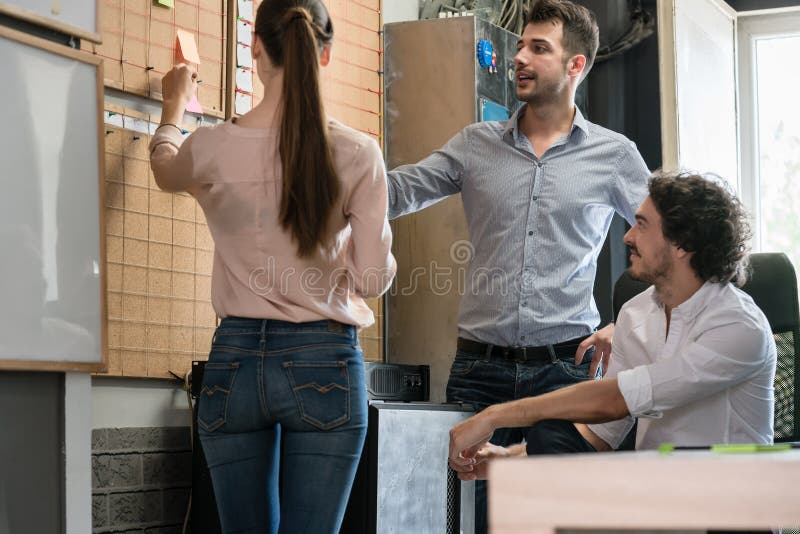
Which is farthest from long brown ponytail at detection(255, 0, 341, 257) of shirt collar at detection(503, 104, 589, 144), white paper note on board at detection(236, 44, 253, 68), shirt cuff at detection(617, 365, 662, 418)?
white paper note on board at detection(236, 44, 253, 68)

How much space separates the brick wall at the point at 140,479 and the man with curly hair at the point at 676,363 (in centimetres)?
116

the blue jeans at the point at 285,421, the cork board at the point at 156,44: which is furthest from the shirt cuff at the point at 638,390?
the cork board at the point at 156,44

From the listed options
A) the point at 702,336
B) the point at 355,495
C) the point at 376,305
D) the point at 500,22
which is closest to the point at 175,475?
the point at 355,495

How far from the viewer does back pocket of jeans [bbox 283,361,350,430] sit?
5.29 ft

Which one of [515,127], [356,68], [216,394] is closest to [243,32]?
[356,68]

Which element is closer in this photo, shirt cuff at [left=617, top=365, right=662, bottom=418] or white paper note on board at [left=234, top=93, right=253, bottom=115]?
shirt cuff at [left=617, top=365, right=662, bottom=418]

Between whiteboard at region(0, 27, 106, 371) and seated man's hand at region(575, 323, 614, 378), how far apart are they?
1.01 meters

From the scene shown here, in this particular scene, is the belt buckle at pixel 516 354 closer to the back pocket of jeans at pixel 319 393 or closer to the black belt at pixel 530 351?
the black belt at pixel 530 351

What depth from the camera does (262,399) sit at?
5.29 feet

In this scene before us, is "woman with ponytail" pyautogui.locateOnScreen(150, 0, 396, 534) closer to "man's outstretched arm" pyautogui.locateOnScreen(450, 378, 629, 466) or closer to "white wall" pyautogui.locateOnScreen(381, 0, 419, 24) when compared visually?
"man's outstretched arm" pyautogui.locateOnScreen(450, 378, 629, 466)

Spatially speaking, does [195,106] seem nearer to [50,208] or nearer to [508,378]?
[50,208]

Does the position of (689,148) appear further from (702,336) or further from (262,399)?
(262,399)

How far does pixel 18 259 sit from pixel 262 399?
1.71 ft

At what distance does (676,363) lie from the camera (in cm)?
166
